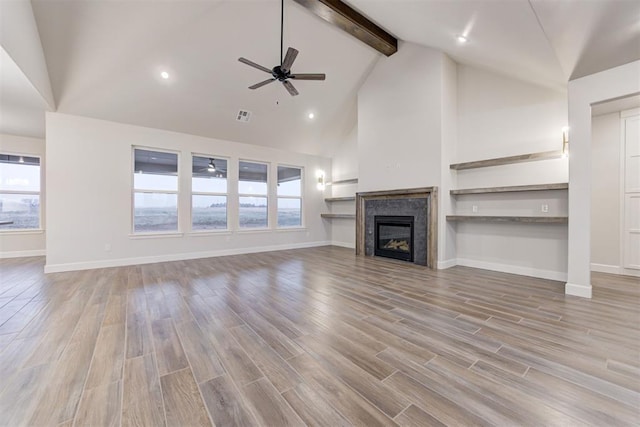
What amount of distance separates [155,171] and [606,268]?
8.71 meters

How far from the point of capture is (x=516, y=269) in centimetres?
432

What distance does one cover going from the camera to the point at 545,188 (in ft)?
12.5

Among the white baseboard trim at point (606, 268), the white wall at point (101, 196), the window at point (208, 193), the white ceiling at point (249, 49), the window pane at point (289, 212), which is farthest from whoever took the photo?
the window pane at point (289, 212)

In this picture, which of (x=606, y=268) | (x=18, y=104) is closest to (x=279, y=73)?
(x=18, y=104)

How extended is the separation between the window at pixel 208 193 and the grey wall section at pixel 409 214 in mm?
3581

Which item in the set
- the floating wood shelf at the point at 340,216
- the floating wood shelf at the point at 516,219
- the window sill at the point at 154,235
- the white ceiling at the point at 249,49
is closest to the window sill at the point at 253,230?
the window sill at the point at 154,235

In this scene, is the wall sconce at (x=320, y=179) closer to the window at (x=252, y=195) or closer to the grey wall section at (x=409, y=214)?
the window at (x=252, y=195)

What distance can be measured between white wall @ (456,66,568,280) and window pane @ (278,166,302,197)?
14.3 ft

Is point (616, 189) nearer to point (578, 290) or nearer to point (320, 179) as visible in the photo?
point (578, 290)

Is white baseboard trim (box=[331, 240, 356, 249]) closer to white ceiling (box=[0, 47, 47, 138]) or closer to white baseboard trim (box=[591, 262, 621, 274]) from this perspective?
white baseboard trim (box=[591, 262, 621, 274])

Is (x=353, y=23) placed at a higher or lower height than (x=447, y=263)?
higher

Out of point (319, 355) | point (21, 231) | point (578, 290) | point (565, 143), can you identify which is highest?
point (565, 143)

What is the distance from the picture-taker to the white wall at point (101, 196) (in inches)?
182

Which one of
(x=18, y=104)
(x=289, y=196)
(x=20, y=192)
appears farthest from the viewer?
(x=289, y=196)
